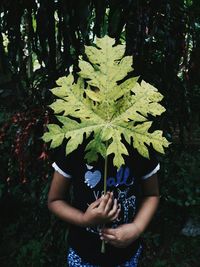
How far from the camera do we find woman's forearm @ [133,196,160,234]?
3.52 feet

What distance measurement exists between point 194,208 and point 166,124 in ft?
3.43

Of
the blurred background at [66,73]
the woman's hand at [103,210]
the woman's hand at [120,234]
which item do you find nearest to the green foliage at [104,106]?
the woman's hand at [103,210]

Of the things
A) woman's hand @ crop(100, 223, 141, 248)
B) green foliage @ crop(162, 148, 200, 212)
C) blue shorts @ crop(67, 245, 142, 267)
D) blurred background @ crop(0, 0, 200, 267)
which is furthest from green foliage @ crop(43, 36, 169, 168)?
green foliage @ crop(162, 148, 200, 212)

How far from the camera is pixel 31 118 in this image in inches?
68.5

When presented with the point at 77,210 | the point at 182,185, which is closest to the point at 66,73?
the point at 77,210

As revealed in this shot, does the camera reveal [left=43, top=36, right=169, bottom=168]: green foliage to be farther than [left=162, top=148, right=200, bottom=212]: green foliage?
No

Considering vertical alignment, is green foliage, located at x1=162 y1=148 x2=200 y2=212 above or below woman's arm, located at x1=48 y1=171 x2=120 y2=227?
below

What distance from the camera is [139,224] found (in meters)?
1.07

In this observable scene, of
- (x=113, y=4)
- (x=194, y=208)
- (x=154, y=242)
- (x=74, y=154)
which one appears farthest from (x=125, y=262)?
(x=194, y=208)

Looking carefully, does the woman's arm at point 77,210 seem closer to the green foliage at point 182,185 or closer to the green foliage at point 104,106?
the green foliage at point 104,106

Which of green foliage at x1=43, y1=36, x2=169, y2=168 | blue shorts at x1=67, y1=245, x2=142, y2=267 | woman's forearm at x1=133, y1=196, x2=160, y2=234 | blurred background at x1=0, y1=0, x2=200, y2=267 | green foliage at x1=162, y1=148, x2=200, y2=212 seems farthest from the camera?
green foliage at x1=162, y1=148, x2=200, y2=212

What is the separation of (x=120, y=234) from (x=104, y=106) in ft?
1.17

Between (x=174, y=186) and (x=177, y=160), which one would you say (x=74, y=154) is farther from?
(x=177, y=160)

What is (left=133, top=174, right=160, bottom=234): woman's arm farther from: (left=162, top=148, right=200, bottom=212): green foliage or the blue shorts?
(left=162, top=148, right=200, bottom=212): green foliage
